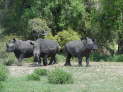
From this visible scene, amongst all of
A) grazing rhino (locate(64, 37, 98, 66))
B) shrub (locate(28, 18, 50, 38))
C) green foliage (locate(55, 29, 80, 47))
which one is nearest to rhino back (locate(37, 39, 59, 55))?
grazing rhino (locate(64, 37, 98, 66))

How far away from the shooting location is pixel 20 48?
2934 cm

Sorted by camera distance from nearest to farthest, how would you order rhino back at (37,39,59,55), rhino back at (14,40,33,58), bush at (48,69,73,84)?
bush at (48,69,73,84) → rhino back at (37,39,59,55) → rhino back at (14,40,33,58)

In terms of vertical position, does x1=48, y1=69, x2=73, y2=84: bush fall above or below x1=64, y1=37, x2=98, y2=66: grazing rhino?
above

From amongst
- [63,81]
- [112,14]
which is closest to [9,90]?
[63,81]

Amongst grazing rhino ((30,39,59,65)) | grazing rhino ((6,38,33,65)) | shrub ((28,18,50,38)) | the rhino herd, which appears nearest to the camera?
the rhino herd

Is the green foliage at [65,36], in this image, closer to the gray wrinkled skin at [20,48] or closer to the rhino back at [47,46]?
the gray wrinkled skin at [20,48]

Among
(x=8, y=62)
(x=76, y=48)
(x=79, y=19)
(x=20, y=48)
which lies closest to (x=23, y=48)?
(x=20, y=48)

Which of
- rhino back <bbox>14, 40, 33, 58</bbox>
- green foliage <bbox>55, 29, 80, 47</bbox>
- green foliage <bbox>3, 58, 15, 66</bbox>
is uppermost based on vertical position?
rhino back <bbox>14, 40, 33, 58</bbox>

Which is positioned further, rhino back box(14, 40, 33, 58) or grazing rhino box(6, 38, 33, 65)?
rhino back box(14, 40, 33, 58)

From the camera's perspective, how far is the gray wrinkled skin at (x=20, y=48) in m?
29.0

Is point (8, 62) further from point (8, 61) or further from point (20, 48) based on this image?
point (20, 48)

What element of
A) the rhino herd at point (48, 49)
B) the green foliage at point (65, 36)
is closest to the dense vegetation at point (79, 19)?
the green foliage at point (65, 36)

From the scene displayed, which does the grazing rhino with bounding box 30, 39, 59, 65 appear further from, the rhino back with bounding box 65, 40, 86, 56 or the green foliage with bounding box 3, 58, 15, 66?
Result: the green foliage with bounding box 3, 58, 15, 66

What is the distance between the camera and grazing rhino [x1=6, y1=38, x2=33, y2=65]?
29031 mm
